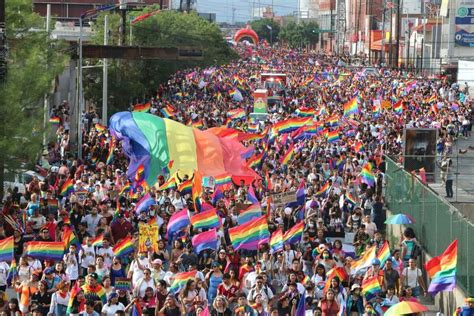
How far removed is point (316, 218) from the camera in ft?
81.2

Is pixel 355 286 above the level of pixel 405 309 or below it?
below

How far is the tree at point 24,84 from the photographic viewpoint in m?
28.6

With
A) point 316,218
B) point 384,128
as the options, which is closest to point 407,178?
point 316,218

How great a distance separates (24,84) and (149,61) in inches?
1435

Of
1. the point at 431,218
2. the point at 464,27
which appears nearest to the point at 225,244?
the point at 431,218

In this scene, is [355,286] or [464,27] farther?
[464,27]

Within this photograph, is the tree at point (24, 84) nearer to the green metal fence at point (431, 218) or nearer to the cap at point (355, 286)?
the green metal fence at point (431, 218)

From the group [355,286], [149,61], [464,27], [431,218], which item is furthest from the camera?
[464,27]

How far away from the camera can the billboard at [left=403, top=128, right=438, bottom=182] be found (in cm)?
3400

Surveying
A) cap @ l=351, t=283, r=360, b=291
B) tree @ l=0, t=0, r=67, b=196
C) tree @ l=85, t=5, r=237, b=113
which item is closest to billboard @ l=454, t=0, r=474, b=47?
tree @ l=85, t=5, r=237, b=113

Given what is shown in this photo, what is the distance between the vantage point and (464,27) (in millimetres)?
89250

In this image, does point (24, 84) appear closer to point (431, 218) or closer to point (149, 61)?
point (431, 218)

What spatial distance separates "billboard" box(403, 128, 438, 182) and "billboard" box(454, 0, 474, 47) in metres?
55.6

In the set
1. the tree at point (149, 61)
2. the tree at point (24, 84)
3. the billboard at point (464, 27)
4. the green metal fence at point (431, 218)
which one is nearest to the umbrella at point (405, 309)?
the green metal fence at point (431, 218)
